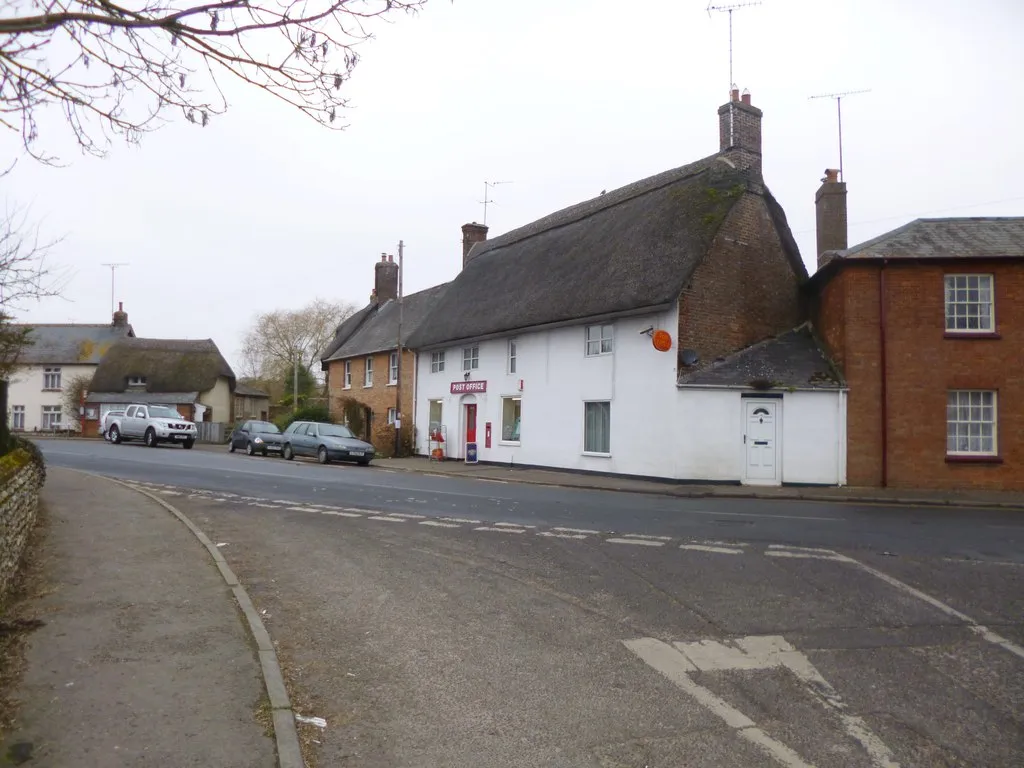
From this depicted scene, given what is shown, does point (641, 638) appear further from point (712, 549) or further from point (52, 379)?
point (52, 379)

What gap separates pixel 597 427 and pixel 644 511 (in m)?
9.21

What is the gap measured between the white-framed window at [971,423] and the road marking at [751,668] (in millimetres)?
16296

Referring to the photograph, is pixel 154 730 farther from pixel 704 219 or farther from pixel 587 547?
pixel 704 219

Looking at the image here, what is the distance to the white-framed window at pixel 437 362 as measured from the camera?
3241cm

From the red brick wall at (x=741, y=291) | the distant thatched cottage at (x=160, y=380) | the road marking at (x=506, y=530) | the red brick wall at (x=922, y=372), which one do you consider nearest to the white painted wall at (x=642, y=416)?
the red brick wall at (x=922, y=372)

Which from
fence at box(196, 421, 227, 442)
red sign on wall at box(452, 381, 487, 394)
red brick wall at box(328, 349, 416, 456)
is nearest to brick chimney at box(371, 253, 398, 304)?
red brick wall at box(328, 349, 416, 456)

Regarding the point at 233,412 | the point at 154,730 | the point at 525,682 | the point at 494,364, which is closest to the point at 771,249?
the point at 494,364

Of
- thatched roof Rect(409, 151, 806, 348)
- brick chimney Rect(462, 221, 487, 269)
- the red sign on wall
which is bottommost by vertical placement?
the red sign on wall

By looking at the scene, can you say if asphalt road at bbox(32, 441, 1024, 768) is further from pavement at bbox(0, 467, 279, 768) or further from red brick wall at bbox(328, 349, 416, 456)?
red brick wall at bbox(328, 349, 416, 456)

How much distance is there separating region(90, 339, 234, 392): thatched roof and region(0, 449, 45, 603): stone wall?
153 feet

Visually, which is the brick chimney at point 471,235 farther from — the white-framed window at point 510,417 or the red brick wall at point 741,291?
the red brick wall at point 741,291

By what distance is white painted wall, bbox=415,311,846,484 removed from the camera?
20516mm

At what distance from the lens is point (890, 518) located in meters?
14.3

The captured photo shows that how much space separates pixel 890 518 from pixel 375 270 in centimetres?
3771
